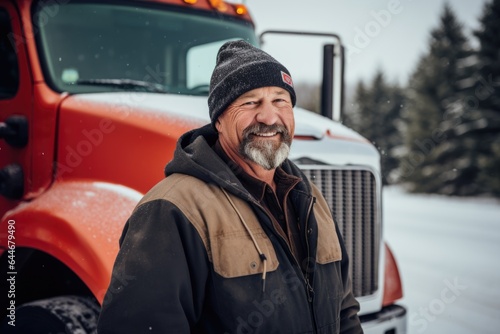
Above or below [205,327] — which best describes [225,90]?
above

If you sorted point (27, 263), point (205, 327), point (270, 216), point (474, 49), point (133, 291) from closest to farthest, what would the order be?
point (133, 291)
point (205, 327)
point (270, 216)
point (27, 263)
point (474, 49)

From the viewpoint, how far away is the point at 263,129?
78.7 inches

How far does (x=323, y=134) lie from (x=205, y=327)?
1336mm

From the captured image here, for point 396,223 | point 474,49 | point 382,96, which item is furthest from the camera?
point 382,96

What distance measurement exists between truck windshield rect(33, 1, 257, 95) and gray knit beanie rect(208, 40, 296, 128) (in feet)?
3.64

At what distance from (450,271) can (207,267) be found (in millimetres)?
5855

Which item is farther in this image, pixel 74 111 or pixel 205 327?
pixel 74 111

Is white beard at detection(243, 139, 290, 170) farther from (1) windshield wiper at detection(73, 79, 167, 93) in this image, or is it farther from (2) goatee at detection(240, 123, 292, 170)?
(1) windshield wiper at detection(73, 79, 167, 93)

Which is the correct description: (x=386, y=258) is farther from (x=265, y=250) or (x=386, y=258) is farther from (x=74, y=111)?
(x=74, y=111)

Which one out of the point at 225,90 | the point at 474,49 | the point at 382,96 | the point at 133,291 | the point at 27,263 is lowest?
the point at 382,96

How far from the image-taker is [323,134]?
9.10ft

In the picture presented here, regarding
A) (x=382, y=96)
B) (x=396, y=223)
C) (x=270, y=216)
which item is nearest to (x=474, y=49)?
(x=382, y=96)

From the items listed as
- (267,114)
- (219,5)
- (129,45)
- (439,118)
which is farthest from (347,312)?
(439,118)

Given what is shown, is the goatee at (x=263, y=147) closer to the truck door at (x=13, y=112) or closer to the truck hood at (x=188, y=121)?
the truck hood at (x=188, y=121)
